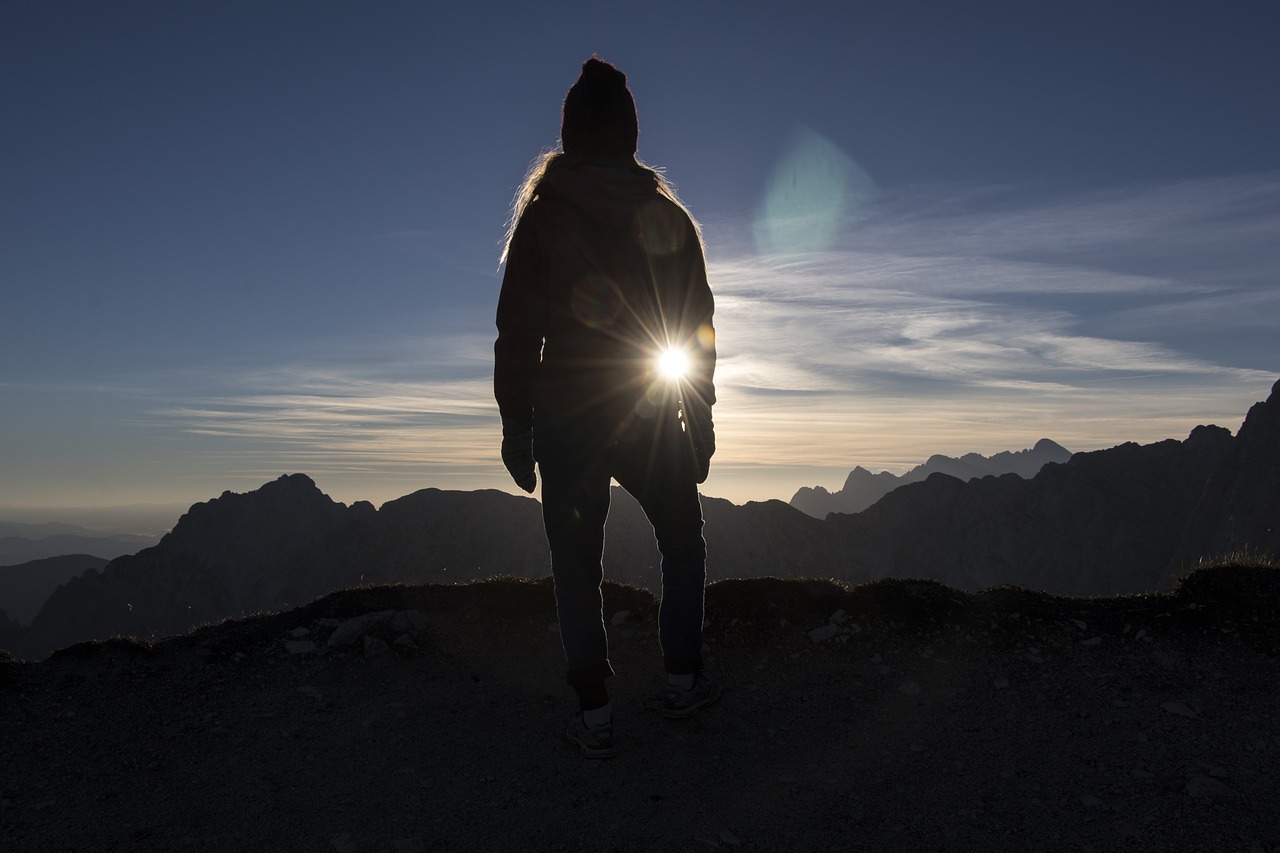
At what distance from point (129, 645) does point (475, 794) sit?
4.53m

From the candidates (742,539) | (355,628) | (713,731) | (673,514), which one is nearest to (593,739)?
(713,731)

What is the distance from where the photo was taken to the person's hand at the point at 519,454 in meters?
4.88

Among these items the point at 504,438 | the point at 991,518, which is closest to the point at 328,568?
the point at 991,518

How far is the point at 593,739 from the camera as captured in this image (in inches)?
197

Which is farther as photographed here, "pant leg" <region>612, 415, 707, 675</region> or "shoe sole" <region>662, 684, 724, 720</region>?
"shoe sole" <region>662, 684, 724, 720</region>

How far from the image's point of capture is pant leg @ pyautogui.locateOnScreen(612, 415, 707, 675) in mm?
4969

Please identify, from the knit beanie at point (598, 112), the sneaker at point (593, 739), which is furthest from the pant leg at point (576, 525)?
the knit beanie at point (598, 112)

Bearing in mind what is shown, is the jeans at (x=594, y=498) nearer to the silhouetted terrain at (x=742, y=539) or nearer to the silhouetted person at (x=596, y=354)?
the silhouetted person at (x=596, y=354)

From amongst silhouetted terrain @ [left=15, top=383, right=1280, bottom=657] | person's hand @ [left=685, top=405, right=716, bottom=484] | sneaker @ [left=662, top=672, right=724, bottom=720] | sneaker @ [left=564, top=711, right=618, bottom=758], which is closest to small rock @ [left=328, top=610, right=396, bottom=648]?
sneaker @ [left=564, top=711, right=618, bottom=758]

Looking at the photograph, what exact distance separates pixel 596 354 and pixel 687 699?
276 cm

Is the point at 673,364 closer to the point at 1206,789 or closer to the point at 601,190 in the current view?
the point at 601,190

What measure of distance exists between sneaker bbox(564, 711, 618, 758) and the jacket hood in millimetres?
3577

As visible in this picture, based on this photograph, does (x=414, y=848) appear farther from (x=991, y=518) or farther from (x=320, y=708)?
(x=991, y=518)

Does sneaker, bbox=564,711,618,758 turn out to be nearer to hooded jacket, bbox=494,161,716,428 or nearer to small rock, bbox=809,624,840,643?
hooded jacket, bbox=494,161,716,428
